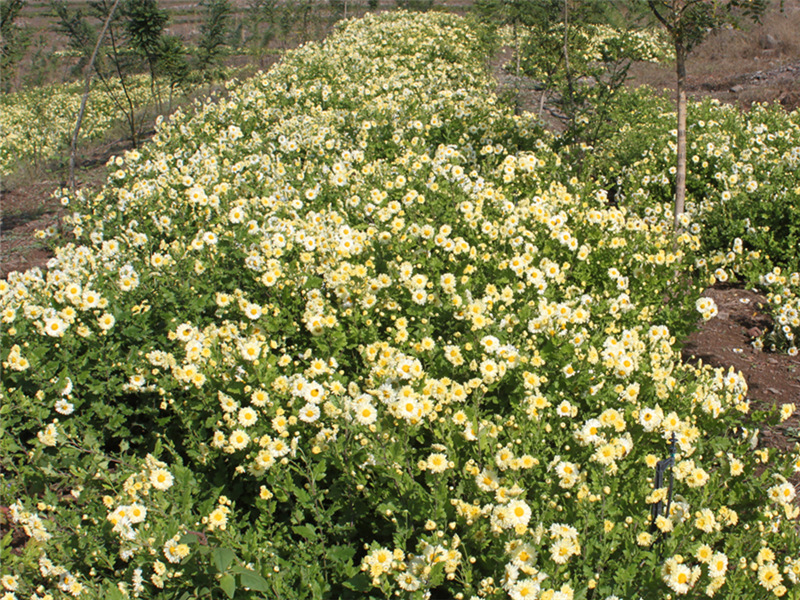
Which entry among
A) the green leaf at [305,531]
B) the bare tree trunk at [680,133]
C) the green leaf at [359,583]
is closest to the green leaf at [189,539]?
the green leaf at [305,531]

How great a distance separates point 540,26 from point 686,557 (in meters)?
8.67

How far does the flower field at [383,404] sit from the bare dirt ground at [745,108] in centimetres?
30

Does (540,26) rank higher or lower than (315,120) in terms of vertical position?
higher

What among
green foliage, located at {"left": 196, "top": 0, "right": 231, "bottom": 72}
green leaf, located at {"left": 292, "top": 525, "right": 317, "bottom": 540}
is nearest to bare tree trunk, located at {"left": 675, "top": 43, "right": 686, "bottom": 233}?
green leaf, located at {"left": 292, "top": 525, "right": 317, "bottom": 540}

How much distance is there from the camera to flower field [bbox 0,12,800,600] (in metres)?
2.40

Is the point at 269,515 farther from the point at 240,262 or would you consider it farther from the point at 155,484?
Result: the point at 240,262

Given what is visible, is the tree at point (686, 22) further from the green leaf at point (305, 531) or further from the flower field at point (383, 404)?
the green leaf at point (305, 531)

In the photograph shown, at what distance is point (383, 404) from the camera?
2.84m

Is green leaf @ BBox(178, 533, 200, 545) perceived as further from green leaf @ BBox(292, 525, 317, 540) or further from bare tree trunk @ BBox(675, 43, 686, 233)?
bare tree trunk @ BBox(675, 43, 686, 233)

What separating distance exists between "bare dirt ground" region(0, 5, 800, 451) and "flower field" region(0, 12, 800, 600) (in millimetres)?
304

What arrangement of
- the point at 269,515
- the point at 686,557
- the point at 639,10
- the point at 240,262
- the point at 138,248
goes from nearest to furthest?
the point at 686,557 < the point at 269,515 < the point at 240,262 < the point at 138,248 < the point at 639,10

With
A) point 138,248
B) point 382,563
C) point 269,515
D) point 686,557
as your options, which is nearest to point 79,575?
point 269,515

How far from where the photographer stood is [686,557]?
2328 millimetres

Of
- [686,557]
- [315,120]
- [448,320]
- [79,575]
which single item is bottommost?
[79,575]
